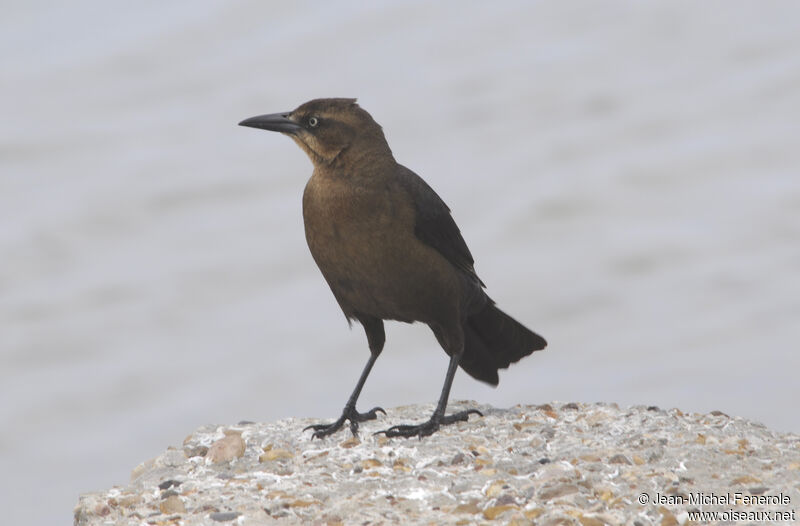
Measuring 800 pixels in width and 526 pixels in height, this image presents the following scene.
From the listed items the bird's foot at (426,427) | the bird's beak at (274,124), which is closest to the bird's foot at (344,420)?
the bird's foot at (426,427)

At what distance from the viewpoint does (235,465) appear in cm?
584

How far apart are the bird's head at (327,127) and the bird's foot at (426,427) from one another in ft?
4.29

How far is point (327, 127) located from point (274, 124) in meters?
0.26

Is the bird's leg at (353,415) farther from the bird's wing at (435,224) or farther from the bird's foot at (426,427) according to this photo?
the bird's wing at (435,224)

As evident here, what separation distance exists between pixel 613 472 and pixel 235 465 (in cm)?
172

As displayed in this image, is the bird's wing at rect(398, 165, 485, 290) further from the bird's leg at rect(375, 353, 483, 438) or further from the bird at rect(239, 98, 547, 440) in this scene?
the bird's leg at rect(375, 353, 483, 438)

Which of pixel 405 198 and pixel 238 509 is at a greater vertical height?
pixel 405 198

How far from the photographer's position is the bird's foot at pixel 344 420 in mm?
6238

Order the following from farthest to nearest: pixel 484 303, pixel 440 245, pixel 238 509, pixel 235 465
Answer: pixel 484 303 < pixel 440 245 < pixel 235 465 < pixel 238 509

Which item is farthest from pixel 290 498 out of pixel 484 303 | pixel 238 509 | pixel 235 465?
pixel 484 303

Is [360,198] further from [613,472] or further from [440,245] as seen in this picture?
[613,472]

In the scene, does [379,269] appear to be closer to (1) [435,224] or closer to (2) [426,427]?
(1) [435,224]

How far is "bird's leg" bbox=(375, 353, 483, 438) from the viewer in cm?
608

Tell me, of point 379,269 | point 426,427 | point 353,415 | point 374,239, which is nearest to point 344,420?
point 353,415
